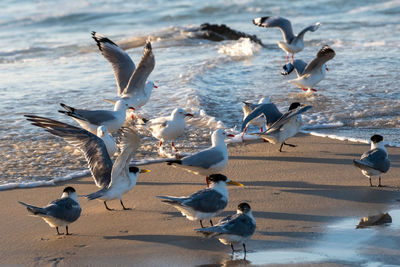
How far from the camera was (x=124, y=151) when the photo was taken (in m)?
5.34

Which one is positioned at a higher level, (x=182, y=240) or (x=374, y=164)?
(x=374, y=164)

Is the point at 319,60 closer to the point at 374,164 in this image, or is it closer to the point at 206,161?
the point at 374,164

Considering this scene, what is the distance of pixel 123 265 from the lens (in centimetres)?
463

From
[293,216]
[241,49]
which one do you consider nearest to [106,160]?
[293,216]

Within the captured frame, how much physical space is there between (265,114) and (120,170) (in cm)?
263

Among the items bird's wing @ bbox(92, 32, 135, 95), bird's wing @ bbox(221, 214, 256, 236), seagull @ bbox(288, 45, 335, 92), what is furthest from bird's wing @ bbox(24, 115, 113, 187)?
seagull @ bbox(288, 45, 335, 92)

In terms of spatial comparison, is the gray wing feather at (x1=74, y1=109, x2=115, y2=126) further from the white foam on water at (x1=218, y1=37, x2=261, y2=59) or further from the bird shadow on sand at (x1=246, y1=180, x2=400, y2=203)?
the white foam on water at (x1=218, y1=37, x2=261, y2=59)

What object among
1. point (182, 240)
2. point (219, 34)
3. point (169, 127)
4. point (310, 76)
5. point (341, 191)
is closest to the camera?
point (182, 240)

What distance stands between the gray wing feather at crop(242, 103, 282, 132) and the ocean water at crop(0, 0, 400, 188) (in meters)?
0.79

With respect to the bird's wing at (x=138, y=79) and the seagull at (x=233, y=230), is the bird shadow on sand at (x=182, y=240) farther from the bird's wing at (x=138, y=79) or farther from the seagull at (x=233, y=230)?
the bird's wing at (x=138, y=79)

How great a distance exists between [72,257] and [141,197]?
1.52 metres

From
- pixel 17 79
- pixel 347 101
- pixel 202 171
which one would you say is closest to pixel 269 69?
pixel 347 101

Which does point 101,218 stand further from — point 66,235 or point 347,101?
point 347,101

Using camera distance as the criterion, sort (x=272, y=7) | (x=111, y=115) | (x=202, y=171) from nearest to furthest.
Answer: (x=202, y=171) < (x=111, y=115) < (x=272, y=7)
